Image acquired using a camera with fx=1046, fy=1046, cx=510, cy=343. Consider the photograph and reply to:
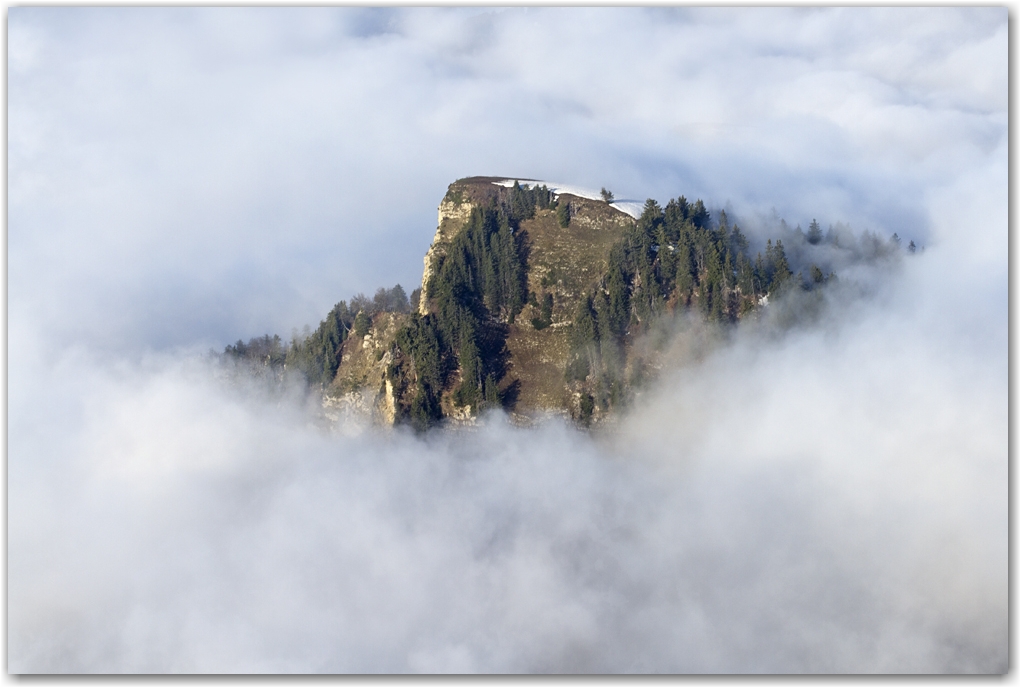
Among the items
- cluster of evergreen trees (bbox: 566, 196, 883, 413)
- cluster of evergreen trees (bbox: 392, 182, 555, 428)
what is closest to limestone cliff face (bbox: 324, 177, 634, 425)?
cluster of evergreen trees (bbox: 392, 182, 555, 428)

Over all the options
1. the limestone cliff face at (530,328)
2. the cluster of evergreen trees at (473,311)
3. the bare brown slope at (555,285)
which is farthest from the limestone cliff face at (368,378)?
→ the bare brown slope at (555,285)

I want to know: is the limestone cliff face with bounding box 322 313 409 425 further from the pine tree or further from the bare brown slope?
the pine tree

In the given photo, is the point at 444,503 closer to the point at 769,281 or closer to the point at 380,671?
the point at 380,671

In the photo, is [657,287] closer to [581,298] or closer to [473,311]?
[581,298]

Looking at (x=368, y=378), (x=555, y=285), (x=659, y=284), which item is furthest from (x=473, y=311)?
(x=659, y=284)

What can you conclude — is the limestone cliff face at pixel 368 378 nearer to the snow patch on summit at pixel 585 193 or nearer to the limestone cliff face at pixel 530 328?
the limestone cliff face at pixel 530 328

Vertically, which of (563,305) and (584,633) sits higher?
(563,305)

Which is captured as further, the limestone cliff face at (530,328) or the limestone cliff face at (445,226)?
the limestone cliff face at (445,226)

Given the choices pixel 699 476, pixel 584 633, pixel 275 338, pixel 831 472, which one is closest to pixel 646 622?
pixel 584 633
